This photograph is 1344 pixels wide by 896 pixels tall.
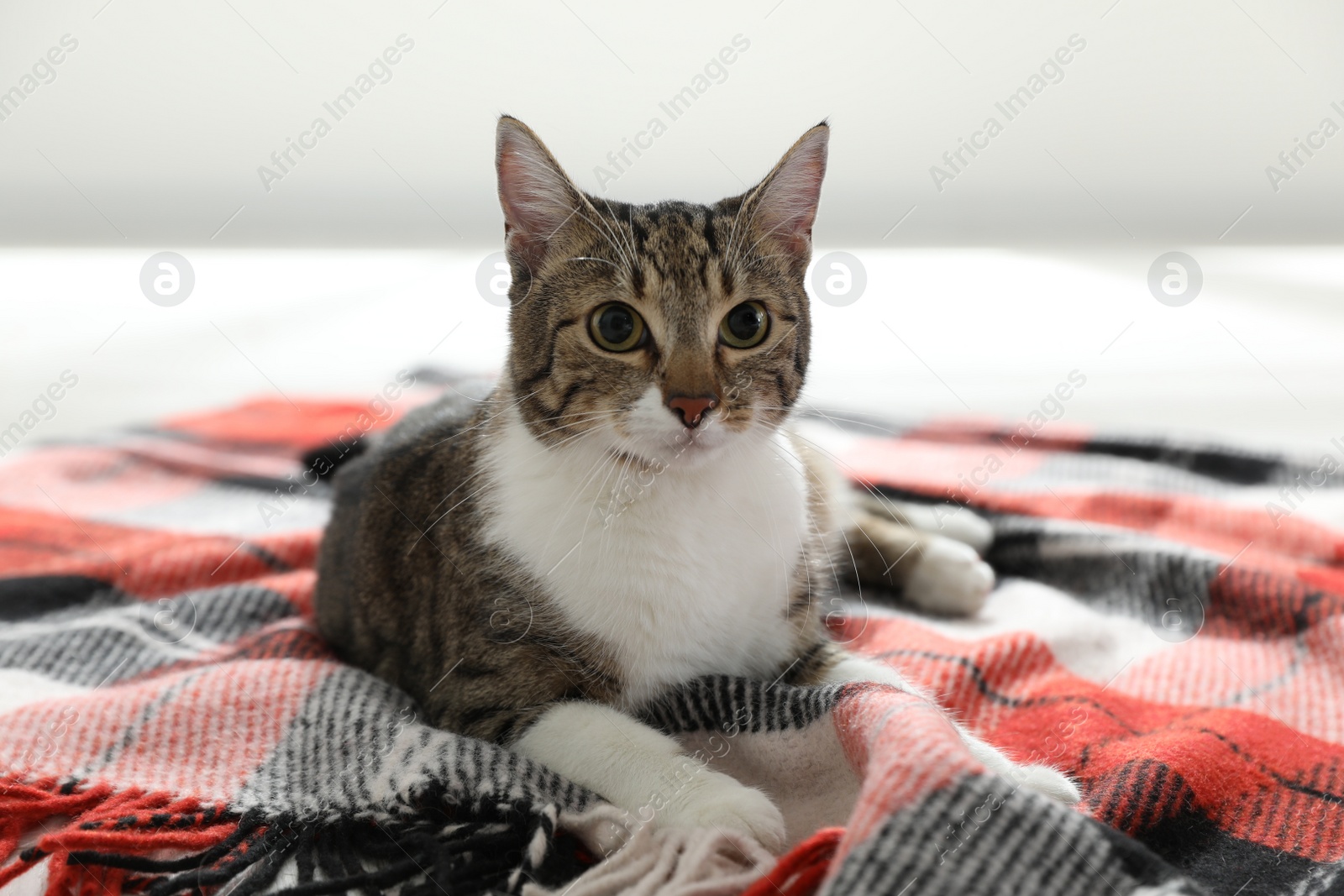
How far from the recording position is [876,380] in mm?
4074

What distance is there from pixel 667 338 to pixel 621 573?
388mm

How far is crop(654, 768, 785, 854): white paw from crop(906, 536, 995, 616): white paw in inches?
40.0

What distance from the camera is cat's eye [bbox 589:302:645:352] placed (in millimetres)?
1657

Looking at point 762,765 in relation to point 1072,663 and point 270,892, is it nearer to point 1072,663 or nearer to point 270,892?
point 270,892

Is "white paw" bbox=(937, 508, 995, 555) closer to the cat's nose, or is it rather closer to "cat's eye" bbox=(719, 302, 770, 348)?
"cat's eye" bbox=(719, 302, 770, 348)

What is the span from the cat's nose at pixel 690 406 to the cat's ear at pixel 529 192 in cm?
45

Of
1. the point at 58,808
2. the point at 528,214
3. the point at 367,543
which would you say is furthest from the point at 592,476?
the point at 58,808

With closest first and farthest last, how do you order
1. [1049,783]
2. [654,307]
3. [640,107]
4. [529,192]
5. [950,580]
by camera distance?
[1049,783] → [654,307] → [529,192] → [950,580] → [640,107]

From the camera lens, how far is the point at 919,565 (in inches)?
92.9

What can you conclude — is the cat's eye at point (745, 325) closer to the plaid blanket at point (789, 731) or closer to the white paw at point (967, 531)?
the plaid blanket at point (789, 731)

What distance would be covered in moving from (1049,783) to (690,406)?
762mm

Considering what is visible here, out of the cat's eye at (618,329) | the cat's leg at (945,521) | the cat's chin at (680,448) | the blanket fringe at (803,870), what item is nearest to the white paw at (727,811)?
the blanket fringe at (803,870)

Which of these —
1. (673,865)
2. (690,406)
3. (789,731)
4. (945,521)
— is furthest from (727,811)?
(945,521)

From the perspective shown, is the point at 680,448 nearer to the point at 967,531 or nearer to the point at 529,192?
the point at 529,192
